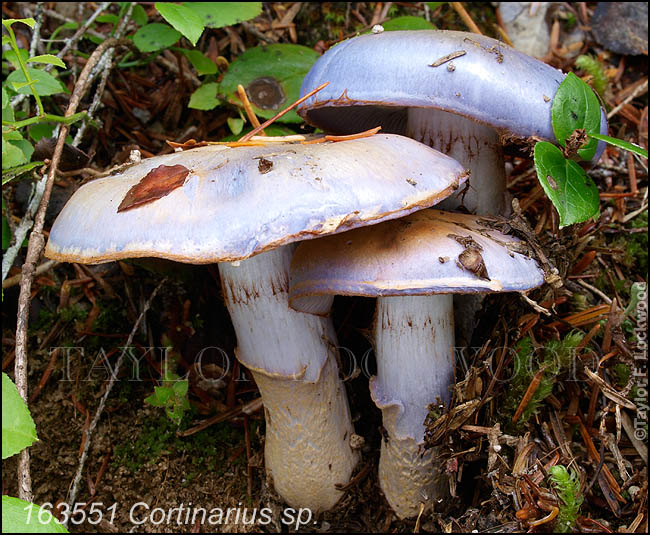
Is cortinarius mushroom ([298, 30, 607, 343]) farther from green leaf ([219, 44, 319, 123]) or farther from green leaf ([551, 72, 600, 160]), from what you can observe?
green leaf ([219, 44, 319, 123])

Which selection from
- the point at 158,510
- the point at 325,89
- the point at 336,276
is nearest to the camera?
the point at 336,276

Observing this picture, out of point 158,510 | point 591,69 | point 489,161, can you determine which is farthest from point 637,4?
point 158,510

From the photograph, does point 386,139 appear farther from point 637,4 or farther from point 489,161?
point 637,4

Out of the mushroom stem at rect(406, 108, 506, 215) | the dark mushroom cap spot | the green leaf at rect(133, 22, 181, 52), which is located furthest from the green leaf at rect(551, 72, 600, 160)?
the green leaf at rect(133, 22, 181, 52)

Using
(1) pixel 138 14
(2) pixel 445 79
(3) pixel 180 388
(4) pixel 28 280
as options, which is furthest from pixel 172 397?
(1) pixel 138 14

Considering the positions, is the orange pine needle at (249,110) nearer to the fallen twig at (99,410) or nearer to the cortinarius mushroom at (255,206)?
the cortinarius mushroom at (255,206)

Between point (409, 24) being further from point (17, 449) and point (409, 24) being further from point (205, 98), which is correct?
point (17, 449)

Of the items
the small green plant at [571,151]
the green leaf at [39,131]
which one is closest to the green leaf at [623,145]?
the small green plant at [571,151]

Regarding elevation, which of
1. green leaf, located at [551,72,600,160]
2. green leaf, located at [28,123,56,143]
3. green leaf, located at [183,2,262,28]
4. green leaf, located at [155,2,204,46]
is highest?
green leaf, located at [155,2,204,46]
